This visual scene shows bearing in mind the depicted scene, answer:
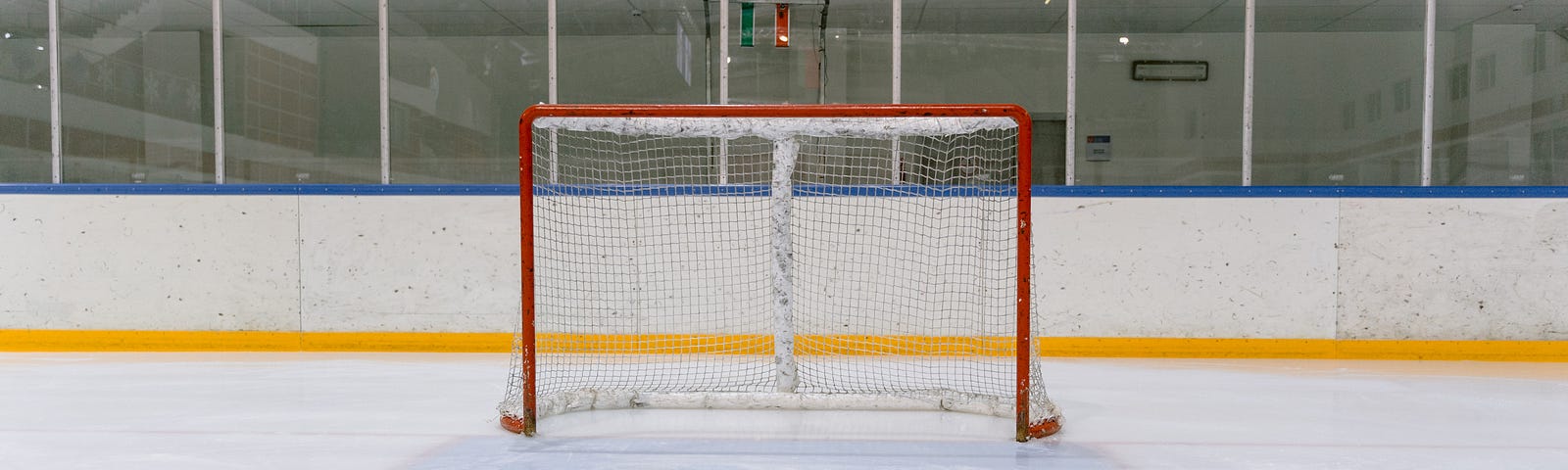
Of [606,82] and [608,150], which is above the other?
[606,82]

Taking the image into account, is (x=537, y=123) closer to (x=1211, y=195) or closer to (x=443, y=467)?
(x=443, y=467)

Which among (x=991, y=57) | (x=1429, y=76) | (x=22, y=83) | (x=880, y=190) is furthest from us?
(x=22, y=83)

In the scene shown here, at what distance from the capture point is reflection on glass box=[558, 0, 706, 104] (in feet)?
18.5

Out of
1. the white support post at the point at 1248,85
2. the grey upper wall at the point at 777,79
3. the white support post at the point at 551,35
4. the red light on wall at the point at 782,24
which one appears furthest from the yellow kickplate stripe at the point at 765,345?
the red light on wall at the point at 782,24

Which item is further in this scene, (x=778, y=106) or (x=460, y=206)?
(x=460, y=206)

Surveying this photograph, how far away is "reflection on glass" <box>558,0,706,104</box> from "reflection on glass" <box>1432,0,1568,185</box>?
4.35 m

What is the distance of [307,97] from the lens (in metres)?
5.68

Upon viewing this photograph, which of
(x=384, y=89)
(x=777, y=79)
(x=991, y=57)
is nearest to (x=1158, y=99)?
(x=991, y=57)

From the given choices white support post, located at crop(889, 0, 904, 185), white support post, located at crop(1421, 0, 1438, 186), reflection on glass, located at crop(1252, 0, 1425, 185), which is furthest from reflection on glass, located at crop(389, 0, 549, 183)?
white support post, located at crop(1421, 0, 1438, 186)

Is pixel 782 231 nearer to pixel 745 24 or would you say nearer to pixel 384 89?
pixel 745 24

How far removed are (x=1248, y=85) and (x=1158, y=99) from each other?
20.6 inches

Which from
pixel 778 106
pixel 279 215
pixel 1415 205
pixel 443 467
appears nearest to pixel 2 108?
pixel 279 215

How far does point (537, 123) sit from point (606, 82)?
8.13ft

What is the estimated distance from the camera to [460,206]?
5.31m
